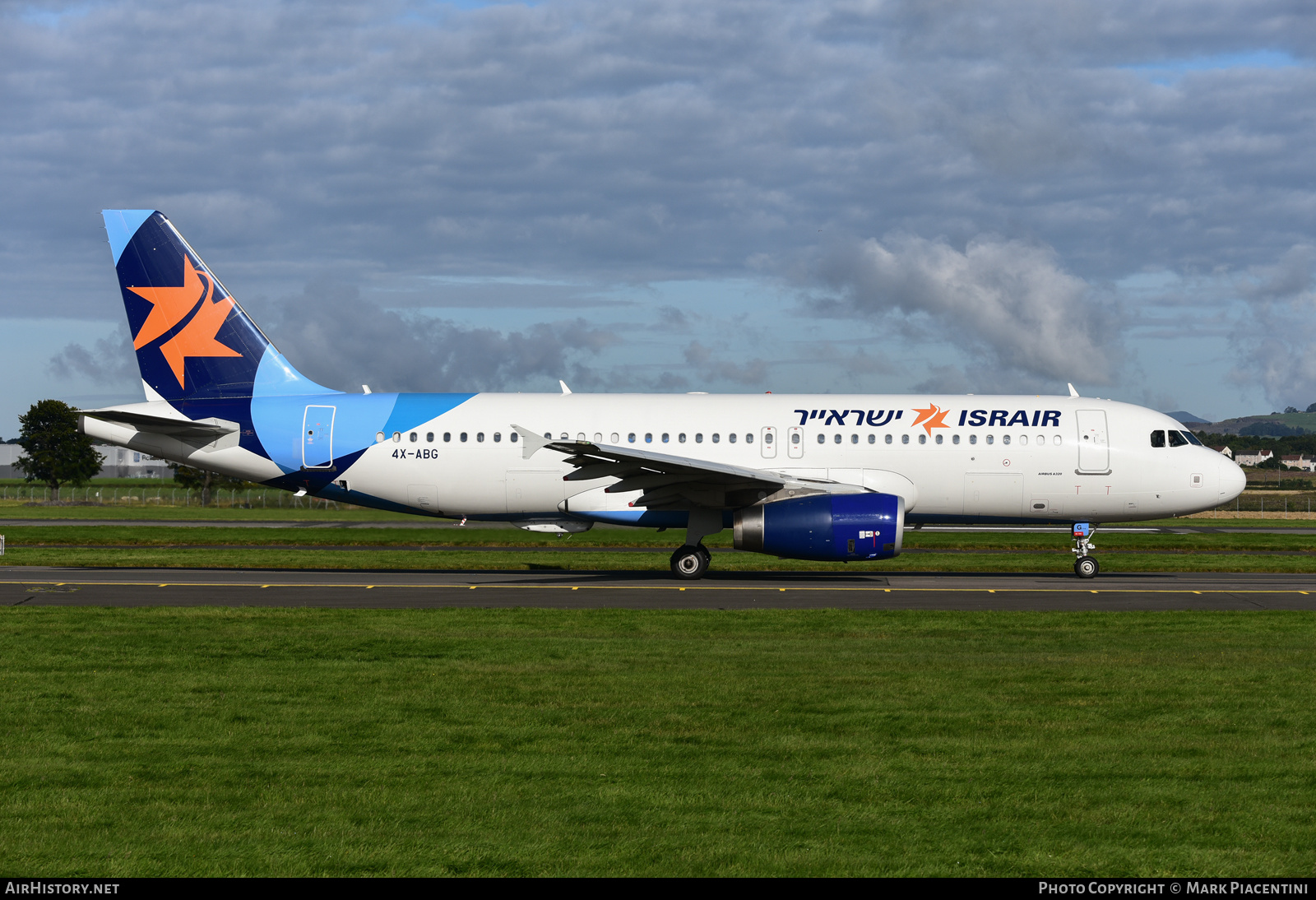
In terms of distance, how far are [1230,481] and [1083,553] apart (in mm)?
3767

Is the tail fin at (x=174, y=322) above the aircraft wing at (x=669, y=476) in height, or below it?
above

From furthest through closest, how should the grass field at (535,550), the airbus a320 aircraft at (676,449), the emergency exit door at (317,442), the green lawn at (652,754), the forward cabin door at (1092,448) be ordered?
the grass field at (535,550) → the emergency exit door at (317,442) → the forward cabin door at (1092,448) → the airbus a320 aircraft at (676,449) → the green lawn at (652,754)

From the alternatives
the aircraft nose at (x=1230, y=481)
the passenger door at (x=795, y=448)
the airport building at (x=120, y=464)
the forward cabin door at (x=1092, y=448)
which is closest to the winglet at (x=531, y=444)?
the passenger door at (x=795, y=448)

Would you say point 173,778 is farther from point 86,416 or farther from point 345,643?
point 86,416

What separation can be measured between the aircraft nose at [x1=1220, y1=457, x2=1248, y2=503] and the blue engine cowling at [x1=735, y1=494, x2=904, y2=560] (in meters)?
8.49

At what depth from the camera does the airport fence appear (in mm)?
82875

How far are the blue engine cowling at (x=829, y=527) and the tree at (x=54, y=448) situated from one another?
91905 mm

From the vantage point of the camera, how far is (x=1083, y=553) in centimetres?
2695

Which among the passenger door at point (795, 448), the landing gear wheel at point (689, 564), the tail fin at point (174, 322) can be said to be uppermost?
the tail fin at point (174, 322)

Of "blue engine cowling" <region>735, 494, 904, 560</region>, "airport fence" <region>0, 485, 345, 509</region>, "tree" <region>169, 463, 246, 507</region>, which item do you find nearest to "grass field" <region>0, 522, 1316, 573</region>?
"blue engine cowling" <region>735, 494, 904, 560</region>

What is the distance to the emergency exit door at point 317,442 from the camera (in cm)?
2709

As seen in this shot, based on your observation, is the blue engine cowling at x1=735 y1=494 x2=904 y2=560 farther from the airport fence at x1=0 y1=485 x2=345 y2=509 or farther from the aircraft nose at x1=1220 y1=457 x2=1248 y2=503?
the airport fence at x1=0 y1=485 x2=345 y2=509

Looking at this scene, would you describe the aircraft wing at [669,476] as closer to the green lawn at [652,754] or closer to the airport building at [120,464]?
the green lawn at [652,754]

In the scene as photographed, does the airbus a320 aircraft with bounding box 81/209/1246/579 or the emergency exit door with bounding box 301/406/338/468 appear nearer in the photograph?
the airbus a320 aircraft with bounding box 81/209/1246/579
